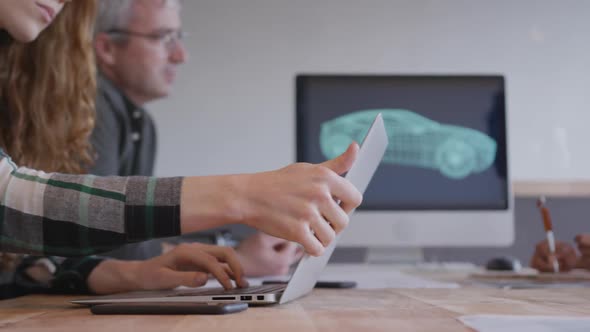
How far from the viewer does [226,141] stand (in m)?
3.11

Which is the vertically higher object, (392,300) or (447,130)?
(447,130)

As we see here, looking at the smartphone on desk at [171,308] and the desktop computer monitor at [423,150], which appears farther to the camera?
the desktop computer monitor at [423,150]


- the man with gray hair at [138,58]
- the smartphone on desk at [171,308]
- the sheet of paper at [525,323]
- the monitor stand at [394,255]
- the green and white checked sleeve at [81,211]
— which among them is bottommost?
the monitor stand at [394,255]

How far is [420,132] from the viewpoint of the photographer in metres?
2.01

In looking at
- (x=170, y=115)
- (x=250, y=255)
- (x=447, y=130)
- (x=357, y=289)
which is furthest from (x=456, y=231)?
(x=170, y=115)

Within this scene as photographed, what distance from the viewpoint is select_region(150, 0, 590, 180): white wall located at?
3121mm

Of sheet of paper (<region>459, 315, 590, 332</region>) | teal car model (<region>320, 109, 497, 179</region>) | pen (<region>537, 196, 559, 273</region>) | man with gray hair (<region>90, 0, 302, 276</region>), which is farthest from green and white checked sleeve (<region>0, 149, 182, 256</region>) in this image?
teal car model (<region>320, 109, 497, 179</region>)

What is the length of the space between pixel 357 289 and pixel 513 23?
102 inches

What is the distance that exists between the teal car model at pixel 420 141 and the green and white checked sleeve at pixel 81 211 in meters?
1.32

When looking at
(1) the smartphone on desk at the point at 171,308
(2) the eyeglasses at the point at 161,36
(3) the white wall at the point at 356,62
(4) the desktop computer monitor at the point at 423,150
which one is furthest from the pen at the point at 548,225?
(3) the white wall at the point at 356,62

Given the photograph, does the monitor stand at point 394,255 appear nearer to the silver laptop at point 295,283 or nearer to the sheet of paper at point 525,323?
the silver laptop at point 295,283

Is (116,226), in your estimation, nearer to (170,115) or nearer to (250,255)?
(250,255)

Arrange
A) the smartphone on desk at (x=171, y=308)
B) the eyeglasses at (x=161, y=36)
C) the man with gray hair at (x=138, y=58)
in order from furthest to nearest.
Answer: the eyeglasses at (x=161, y=36)
the man with gray hair at (x=138, y=58)
the smartphone on desk at (x=171, y=308)

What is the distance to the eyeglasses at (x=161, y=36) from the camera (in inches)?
86.7
